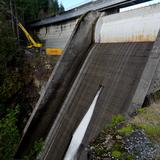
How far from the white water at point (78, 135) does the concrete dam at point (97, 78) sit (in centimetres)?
10

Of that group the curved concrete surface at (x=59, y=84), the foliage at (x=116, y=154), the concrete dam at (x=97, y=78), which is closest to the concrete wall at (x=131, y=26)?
the concrete dam at (x=97, y=78)

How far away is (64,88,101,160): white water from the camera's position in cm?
564

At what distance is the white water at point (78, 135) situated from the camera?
5638 millimetres

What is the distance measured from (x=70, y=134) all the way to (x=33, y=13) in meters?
18.7

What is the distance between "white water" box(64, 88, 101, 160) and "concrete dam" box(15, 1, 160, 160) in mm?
96

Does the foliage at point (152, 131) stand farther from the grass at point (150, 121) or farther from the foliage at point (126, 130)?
the foliage at point (126, 130)

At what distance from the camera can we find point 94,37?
8.04m

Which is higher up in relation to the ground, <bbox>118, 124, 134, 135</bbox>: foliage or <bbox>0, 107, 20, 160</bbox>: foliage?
<bbox>118, 124, 134, 135</bbox>: foliage

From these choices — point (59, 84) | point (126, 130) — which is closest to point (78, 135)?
point (59, 84)

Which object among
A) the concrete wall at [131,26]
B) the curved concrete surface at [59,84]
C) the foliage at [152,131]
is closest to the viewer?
the foliage at [152,131]

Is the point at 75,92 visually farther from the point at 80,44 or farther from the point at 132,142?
the point at 132,142

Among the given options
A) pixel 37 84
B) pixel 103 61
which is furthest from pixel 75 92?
pixel 37 84

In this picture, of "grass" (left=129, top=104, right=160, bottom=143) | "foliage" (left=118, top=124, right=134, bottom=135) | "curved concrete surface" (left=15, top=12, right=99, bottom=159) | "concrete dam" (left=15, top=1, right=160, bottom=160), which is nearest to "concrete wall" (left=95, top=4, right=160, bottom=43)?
"concrete dam" (left=15, top=1, right=160, bottom=160)

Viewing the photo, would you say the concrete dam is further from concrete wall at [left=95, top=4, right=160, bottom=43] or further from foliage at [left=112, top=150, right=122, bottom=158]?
foliage at [left=112, top=150, right=122, bottom=158]
